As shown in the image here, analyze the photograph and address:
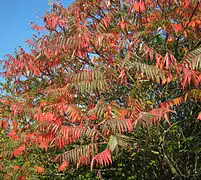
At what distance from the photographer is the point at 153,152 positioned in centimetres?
467

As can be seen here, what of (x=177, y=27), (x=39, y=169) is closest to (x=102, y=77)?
(x=177, y=27)

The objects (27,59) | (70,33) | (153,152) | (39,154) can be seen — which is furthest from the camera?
(39,154)

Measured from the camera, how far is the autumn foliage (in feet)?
11.0

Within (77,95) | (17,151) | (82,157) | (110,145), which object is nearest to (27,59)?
(77,95)

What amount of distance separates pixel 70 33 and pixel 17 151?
2.28 metres

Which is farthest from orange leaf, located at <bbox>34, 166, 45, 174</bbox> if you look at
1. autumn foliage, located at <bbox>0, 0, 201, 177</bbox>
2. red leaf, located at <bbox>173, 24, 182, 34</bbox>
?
red leaf, located at <bbox>173, 24, 182, 34</bbox>

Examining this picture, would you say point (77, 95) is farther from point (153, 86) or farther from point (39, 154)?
Answer: point (39, 154)

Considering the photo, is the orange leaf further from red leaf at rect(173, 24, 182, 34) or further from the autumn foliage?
red leaf at rect(173, 24, 182, 34)

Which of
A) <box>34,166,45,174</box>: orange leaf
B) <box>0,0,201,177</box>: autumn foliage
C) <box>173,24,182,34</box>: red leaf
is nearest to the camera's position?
<box>0,0,201,177</box>: autumn foliage

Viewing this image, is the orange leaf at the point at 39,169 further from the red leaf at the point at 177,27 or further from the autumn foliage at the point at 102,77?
the red leaf at the point at 177,27

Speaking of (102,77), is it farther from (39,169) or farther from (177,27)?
(39,169)

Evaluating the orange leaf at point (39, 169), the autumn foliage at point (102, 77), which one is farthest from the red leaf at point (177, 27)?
the orange leaf at point (39, 169)

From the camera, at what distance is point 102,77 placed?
3.53m

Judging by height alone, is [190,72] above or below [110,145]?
above
